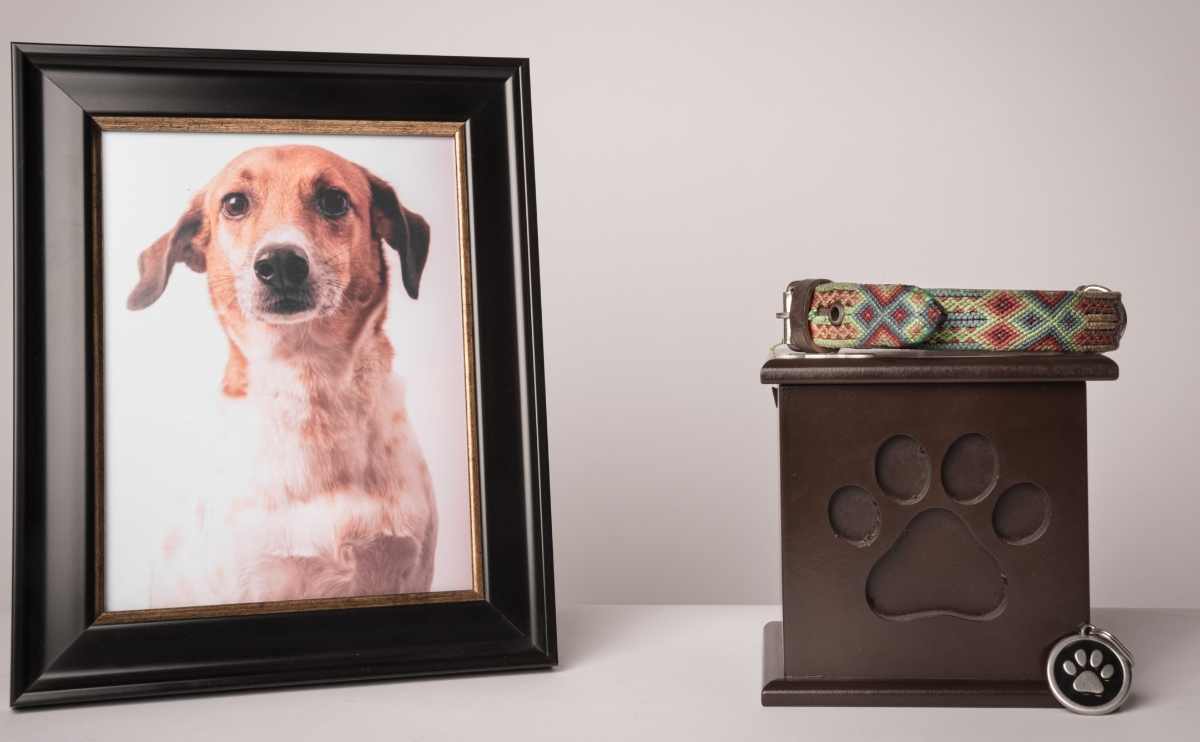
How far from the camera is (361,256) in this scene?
3.08ft

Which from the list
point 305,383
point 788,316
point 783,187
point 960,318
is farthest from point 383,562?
point 783,187

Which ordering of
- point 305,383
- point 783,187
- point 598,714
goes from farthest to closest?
point 783,187 < point 305,383 < point 598,714

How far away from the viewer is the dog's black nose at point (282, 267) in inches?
36.2

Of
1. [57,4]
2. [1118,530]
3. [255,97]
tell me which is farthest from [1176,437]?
[57,4]

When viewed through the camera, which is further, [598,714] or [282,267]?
[282,267]

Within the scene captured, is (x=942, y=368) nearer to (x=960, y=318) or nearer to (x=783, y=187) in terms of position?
(x=960, y=318)

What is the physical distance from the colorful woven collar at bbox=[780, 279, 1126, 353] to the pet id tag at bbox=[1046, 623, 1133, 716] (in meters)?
0.21

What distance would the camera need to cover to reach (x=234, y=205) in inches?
36.3

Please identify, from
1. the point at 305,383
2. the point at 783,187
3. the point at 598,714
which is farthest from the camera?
the point at 783,187

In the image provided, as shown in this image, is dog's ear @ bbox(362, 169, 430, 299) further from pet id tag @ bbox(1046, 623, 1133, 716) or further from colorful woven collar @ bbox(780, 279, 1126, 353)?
pet id tag @ bbox(1046, 623, 1133, 716)

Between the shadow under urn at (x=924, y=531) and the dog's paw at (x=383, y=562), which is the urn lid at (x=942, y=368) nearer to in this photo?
the shadow under urn at (x=924, y=531)

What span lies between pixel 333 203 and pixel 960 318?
51 centimetres

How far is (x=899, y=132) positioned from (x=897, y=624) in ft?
3.56

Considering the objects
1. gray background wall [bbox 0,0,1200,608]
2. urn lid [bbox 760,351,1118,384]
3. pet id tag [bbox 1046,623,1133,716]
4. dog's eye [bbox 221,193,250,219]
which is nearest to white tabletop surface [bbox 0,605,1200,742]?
pet id tag [bbox 1046,623,1133,716]
